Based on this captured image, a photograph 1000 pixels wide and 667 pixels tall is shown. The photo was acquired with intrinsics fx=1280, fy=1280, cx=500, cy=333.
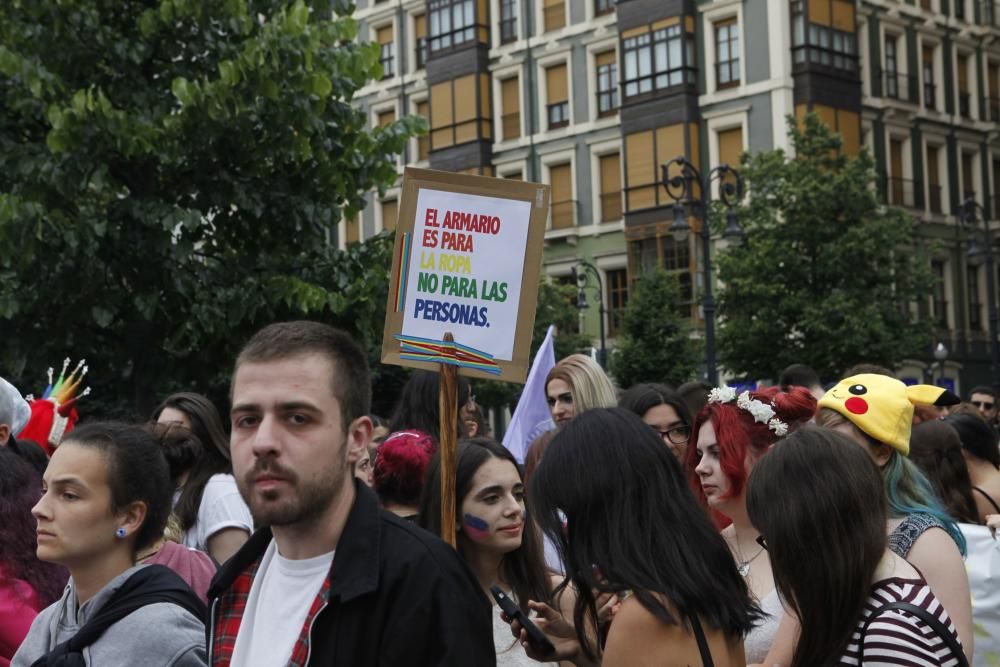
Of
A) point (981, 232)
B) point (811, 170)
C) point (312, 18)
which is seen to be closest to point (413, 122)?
point (312, 18)

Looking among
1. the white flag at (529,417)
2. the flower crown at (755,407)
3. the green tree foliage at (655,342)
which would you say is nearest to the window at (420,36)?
the green tree foliage at (655,342)

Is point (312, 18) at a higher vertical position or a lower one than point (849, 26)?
lower

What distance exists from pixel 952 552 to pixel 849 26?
37.6m

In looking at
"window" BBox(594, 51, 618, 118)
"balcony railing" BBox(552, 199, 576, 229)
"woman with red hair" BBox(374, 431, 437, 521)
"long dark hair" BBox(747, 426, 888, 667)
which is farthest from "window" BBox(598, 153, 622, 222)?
"long dark hair" BBox(747, 426, 888, 667)

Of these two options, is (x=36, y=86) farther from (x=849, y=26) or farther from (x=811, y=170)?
(x=849, y=26)

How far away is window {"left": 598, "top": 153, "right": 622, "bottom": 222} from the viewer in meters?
40.8

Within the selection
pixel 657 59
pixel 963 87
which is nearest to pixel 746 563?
pixel 657 59

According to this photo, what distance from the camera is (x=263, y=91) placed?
12.8 m

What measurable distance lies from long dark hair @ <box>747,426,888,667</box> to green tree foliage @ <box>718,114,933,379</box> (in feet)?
93.6

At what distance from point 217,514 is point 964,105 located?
42901 mm

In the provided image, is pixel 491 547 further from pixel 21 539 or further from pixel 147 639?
pixel 21 539

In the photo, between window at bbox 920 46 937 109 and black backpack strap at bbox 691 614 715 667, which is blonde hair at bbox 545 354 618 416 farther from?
window at bbox 920 46 937 109

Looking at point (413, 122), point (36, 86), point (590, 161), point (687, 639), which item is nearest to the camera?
point (687, 639)

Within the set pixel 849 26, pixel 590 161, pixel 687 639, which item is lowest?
pixel 687 639
